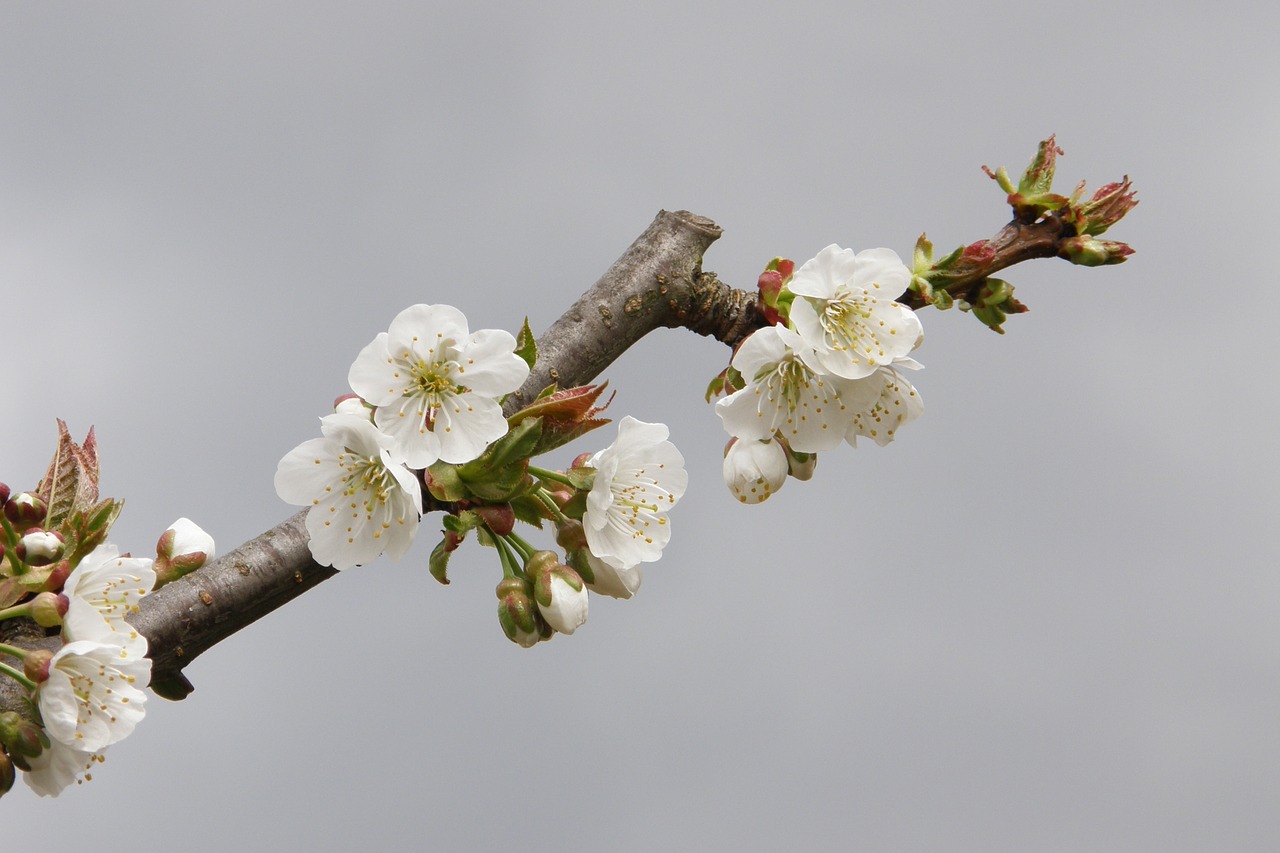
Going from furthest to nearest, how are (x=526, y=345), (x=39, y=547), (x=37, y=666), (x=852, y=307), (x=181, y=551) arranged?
1. (x=852, y=307)
2. (x=181, y=551)
3. (x=526, y=345)
4. (x=39, y=547)
5. (x=37, y=666)

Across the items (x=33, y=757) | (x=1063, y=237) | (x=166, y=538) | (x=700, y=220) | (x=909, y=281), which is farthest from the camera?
(x=700, y=220)

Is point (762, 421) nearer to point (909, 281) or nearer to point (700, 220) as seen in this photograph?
A: point (909, 281)

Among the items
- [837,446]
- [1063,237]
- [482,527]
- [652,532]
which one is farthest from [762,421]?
[1063,237]

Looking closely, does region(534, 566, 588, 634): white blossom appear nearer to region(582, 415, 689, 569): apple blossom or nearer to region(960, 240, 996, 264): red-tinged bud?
region(582, 415, 689, 569): apple blossom

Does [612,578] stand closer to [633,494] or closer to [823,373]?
[633,494]

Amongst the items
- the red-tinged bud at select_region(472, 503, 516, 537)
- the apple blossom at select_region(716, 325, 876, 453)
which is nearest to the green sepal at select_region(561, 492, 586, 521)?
the red-tinged bud at select_region(472, 503, 516, 537)

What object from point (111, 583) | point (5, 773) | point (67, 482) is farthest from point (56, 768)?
point (67, 482)
